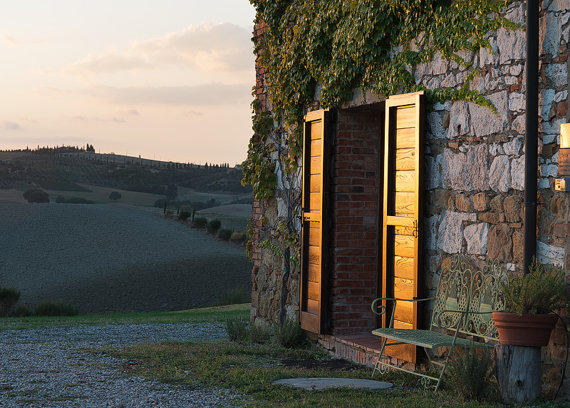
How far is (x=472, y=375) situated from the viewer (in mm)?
4875

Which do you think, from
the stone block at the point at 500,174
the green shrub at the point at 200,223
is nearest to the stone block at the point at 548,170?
the stone block at the point at 500,174

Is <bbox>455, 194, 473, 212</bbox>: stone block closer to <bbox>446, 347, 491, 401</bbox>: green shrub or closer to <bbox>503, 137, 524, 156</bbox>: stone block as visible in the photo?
<bbox>503, 137, 524, 156</bbox>: stone block

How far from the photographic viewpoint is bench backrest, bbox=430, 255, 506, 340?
5238mm

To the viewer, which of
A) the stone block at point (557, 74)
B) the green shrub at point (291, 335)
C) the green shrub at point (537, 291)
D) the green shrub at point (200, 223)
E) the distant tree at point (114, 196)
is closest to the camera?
the green shrub at point (537, 291)

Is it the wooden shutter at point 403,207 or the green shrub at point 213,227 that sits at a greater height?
the wooden shutter at point 403,207

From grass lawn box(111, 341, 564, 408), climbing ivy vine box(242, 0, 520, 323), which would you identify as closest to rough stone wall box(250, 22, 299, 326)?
climbing ivy vine box(242, 0, 520, 323)

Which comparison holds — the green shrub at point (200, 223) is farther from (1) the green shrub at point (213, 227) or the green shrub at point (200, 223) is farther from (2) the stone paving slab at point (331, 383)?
(2) the stone paving slab at point (331, 383)

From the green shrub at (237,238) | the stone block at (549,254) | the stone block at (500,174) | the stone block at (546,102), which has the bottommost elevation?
the green shrub at (237,238)

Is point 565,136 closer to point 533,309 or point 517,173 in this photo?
point 517,173

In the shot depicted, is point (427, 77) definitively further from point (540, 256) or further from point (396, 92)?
point (540, 256)

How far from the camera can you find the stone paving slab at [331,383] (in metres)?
5.55

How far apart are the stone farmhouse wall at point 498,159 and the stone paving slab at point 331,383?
36.1 inches

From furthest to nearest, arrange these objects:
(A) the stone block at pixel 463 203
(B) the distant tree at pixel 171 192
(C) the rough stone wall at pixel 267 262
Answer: (B) the distant tree at pixel 171 192 < (C) the rough stone wall at pixel 267 262 < (A) the stone block at pixel 463 203

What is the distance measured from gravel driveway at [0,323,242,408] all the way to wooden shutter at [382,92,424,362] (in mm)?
1773
